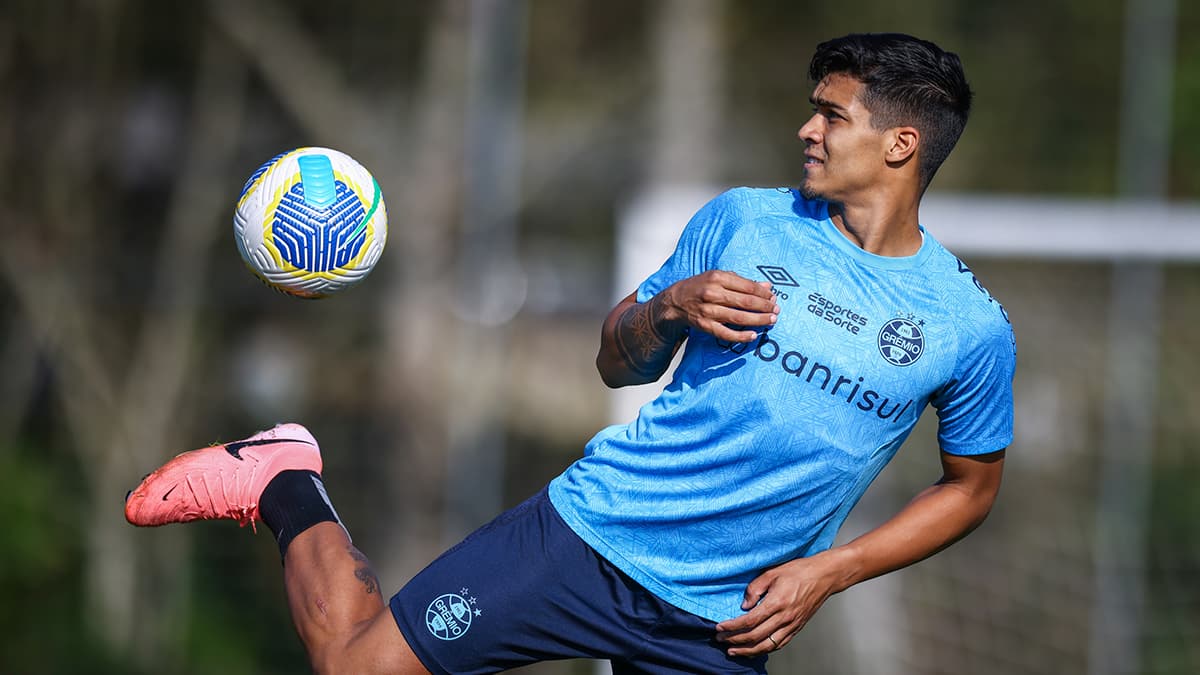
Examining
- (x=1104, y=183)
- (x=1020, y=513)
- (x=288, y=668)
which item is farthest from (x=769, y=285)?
(x=1104, y=183)

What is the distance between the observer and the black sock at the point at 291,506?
3621mm

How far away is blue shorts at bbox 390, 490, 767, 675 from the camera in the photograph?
3.31m

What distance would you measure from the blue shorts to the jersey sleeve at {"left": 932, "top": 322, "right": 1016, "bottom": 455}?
0.78 meters

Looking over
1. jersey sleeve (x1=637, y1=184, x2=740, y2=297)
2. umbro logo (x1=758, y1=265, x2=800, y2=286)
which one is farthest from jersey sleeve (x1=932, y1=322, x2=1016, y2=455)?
jersey sleeve (x1=637, y1=184, x2=740, y2=297)

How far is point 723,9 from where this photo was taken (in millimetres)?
11438

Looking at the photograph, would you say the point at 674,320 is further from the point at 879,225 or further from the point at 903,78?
the point at 903,78

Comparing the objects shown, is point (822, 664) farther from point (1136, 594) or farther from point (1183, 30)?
point (1183, 30)

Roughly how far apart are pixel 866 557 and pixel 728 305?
789 mm

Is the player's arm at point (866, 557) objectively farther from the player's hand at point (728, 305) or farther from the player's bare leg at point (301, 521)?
the player's bare leg at point (301, 521)

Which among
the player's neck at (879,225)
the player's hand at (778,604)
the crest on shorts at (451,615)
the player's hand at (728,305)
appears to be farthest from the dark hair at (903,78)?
the crest on shorts at (451,615)

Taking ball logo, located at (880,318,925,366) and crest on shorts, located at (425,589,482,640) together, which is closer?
ball logo, located at (880,318,925,366)

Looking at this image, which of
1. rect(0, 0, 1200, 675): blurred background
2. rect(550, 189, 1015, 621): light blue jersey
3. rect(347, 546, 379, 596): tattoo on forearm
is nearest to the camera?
rect(550, 189, 1015, 621): light blue jersey

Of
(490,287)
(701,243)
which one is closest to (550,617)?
(701,243)

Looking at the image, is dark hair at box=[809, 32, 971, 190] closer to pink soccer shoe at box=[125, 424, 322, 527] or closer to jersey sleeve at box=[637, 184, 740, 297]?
jersey sleeve at box=[637, 184, 740, 297]
